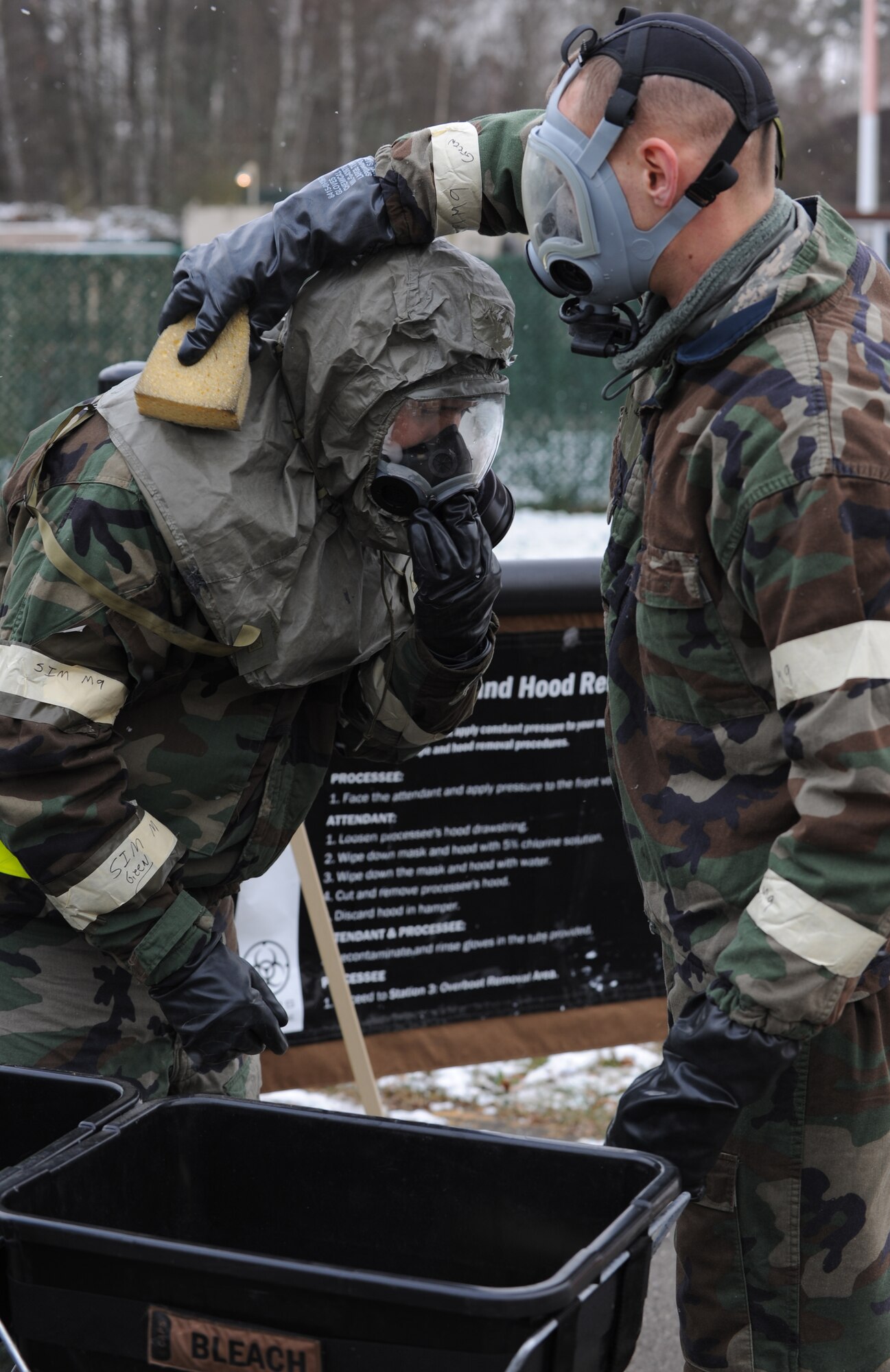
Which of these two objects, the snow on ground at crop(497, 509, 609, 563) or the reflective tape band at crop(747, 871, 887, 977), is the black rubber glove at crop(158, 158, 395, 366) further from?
the snow on ground at crop(497, 509, 609, 563)

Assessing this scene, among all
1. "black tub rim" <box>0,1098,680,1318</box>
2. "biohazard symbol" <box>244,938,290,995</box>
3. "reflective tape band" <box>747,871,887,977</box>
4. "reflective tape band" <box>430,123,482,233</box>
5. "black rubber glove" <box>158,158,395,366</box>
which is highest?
"reflective tape band" <box>430,123,482,233</box>

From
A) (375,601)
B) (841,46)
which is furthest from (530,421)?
(841,46)

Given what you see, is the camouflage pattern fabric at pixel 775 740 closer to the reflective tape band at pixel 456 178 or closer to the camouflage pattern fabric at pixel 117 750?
the reflective tape band at pixel 456 178

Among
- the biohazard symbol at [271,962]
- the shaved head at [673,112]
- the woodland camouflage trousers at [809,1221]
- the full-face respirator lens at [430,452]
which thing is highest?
the shaved head at [673,112]

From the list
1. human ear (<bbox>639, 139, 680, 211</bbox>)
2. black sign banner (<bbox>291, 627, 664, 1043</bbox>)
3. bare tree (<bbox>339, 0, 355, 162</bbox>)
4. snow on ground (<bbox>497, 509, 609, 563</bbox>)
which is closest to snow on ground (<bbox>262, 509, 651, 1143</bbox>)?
black sign banner (<bbox>291, 627, 664, 1043</bbox>)

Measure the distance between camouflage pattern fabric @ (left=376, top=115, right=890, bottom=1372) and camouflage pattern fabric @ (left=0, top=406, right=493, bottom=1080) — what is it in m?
0.63

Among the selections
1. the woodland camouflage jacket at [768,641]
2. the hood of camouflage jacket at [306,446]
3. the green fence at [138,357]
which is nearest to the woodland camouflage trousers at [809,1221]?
the woodland camouflage jacket at [768,641]

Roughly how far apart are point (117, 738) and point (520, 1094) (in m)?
2.47

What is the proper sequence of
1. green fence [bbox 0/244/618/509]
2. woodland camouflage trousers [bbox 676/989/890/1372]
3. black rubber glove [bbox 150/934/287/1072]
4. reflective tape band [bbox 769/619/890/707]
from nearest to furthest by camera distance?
reflective tape band [bbox 769/619/890/707], woodland camouflage trousers [bbox 676/989/890/1372], black rubber glove [bbox 150/934/287/1072], green fence [bbox 0/244/618/509]

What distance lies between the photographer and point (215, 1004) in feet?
7.34

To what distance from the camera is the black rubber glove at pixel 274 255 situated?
2.19 m

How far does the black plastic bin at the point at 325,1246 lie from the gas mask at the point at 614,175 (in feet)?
3.63

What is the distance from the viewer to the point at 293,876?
141 inches

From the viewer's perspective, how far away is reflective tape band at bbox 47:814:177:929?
218cm
